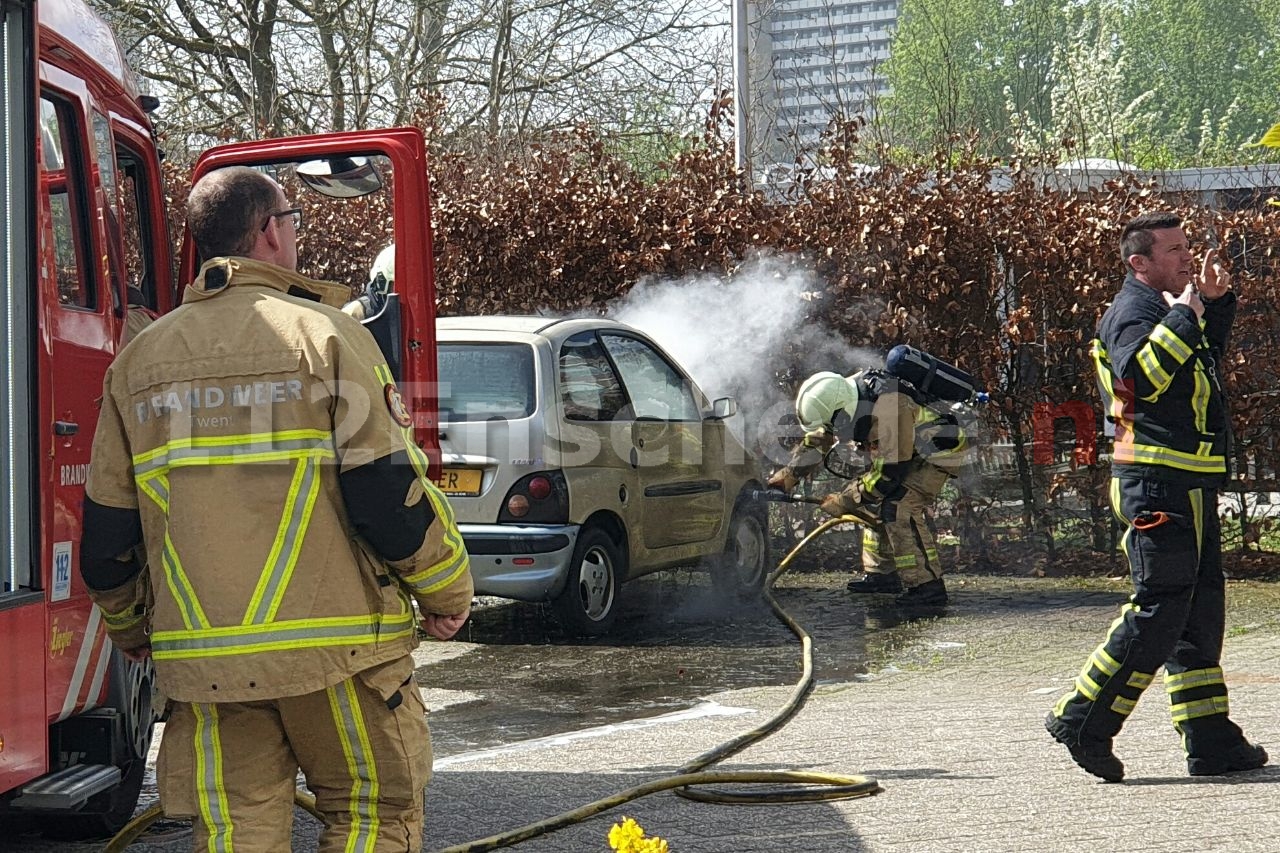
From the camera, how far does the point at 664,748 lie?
6227mm

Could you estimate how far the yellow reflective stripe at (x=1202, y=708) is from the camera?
5367 mm

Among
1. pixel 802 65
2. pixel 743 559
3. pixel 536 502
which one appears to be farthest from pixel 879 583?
pixel 802 65

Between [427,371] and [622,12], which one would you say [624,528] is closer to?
[427,371]

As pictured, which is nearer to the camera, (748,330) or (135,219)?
(135,219)

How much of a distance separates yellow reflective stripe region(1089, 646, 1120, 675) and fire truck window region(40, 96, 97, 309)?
3.53 m

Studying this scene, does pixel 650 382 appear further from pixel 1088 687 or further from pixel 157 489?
pixel 157 489

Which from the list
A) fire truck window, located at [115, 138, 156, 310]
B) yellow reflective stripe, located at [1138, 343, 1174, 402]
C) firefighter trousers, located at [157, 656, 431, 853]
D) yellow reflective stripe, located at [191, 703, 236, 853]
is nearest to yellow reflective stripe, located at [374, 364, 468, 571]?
firefighter trousers, located at [157, 656, 431, 853]

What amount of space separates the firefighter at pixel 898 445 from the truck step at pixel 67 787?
615 cm

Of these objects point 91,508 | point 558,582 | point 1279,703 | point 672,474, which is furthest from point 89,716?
point 672,474

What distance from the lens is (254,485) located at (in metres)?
3.22

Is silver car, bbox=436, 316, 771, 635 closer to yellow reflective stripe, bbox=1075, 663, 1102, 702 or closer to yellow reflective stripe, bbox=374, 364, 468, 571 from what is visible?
yellow reflective stripe, bbox=1075, 663, 1102, 702

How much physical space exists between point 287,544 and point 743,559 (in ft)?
24.7

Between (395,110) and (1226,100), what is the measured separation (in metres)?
62.5

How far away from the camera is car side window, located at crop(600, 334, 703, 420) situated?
9.51 meters
